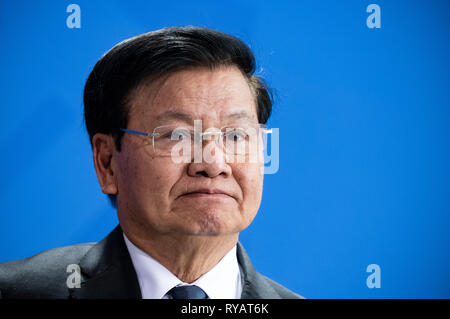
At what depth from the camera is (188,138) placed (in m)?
1.71

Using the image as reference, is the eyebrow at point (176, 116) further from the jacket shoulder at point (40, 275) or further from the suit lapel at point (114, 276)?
the jacket shoulder at point (40, 275)

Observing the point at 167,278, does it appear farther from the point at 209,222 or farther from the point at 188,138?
the point at 188,138

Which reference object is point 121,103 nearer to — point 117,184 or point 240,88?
point 117,184

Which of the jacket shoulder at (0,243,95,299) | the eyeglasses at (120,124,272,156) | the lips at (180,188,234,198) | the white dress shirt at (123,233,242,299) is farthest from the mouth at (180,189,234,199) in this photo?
the jacket shoulder at (0,243,95,299)

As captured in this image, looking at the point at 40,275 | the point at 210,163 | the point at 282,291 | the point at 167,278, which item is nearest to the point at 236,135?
the point at 210,163

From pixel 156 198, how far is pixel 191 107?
298 mm

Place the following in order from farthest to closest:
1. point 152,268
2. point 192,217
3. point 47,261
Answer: point 47,261
point 152,268
point 192,217

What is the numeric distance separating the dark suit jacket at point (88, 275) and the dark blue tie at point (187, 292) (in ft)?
0.36

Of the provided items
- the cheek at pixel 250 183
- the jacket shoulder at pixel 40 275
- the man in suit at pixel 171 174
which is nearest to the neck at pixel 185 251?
the man in suit at pixel 171 174

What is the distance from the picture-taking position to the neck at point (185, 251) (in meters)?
1.77

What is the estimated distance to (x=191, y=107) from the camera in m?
1.71

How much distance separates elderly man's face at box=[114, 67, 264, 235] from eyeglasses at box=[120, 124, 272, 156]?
2 cm
